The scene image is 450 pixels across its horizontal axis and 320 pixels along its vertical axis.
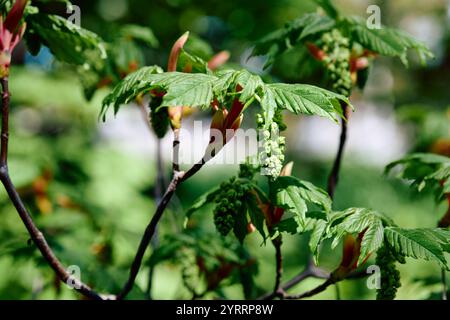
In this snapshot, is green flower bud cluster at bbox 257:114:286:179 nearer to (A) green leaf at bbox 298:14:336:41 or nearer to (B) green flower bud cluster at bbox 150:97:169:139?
(B) green flower bud cluster at bbox 150:97:169:139

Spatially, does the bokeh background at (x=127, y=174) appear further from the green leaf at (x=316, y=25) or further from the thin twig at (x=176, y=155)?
the thin twig at (x=176, y=155)

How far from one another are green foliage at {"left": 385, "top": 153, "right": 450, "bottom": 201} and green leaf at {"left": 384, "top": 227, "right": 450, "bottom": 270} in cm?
22

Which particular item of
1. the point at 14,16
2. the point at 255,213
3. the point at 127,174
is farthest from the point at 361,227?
the point at 127,174

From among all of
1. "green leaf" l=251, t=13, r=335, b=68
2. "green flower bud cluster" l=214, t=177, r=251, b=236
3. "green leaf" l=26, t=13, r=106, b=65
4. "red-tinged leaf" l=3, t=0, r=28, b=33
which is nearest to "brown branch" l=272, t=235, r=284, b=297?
"green flower bud cluster" l=214, t=177, r=251, b=236

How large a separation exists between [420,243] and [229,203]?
40 cm

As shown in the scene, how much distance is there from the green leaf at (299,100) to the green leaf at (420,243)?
0.29 metres

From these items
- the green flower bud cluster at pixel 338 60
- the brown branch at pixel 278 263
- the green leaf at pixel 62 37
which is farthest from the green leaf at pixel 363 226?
the green leaf at pixel 62 37

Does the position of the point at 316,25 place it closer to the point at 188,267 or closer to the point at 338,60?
the point at 338,60

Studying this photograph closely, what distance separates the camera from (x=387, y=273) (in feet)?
3.97

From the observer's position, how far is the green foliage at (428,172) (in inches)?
54.4

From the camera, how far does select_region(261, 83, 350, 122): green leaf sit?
104cm
